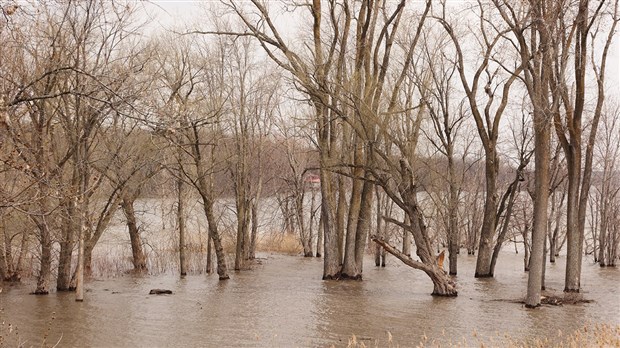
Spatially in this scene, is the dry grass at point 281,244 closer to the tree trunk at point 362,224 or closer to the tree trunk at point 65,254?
the tree trunk at point 362,224

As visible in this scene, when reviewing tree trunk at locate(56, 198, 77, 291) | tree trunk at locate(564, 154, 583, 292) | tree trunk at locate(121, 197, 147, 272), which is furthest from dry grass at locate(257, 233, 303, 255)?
tree trunk at locate(564, 154, 583, 292)

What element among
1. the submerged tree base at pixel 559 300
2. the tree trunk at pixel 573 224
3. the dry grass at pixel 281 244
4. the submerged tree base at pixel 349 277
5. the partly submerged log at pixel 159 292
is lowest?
the dry grass at pixel 281 244

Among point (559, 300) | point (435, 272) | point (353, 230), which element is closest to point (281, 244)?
point (353, 230)

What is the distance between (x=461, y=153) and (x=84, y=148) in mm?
23003

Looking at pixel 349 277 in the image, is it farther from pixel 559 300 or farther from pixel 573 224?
pixel 573 224

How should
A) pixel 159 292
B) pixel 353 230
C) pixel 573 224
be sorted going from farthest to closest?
pixel 353 230 < pixel 159 292 < pixel 573 224

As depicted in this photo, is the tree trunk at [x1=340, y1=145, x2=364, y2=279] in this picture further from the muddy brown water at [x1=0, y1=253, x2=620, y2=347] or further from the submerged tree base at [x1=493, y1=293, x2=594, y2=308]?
the submerged tree base at [x1=493, y1=293, x2=594, y2=308]

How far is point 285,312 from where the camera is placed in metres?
17.6

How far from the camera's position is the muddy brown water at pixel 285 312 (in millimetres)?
14414

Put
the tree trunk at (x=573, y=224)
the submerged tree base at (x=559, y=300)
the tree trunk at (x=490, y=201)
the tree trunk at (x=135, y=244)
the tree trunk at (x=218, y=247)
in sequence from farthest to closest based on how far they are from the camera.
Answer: the tree trunk at (x=135, y=244), the tree trunk at (x=490, y=201), the tree trunk at (x=218, y=247), the tree trunk at (x=573, y=224), the submerged tree base at (x=559, y=300)

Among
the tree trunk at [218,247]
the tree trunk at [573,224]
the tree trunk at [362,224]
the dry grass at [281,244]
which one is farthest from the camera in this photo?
the dry grass at [281,244]

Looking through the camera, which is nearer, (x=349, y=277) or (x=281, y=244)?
(x=349, y=277)

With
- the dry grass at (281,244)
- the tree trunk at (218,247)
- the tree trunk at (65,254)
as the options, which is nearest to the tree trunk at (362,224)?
the tree trunk at (218,247)

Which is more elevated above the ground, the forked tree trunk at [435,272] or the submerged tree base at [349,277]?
the forked tree trunk at [435,272]
